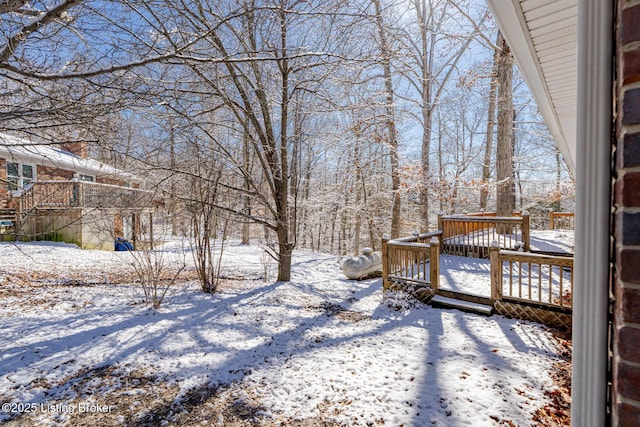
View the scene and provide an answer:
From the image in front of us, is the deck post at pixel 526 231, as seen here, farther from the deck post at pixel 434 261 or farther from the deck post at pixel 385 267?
the deck post at pixel 385 267

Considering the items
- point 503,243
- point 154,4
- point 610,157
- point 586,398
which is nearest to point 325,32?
point 154,4

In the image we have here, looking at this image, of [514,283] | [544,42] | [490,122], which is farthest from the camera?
[490,122]

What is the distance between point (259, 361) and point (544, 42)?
161 inches

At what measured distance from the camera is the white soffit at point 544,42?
176 centimetres

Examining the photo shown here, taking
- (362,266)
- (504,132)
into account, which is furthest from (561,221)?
(362,266)

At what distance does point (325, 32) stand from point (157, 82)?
3040 mm

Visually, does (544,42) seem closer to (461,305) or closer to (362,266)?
(461,305)

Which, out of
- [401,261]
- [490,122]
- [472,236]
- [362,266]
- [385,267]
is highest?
[490,122]

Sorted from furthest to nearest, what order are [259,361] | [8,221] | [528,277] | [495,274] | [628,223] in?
[8,221] < [495,274] < [528,277] < [259,361] < [628,223]

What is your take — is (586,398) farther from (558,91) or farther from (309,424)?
(558,91)

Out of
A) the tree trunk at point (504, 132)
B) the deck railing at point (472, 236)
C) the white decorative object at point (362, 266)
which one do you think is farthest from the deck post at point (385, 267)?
the tree trunk at point (504, 132)

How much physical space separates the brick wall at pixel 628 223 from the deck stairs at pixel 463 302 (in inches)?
188

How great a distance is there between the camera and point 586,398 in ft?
2.89

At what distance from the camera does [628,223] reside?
0.75m
